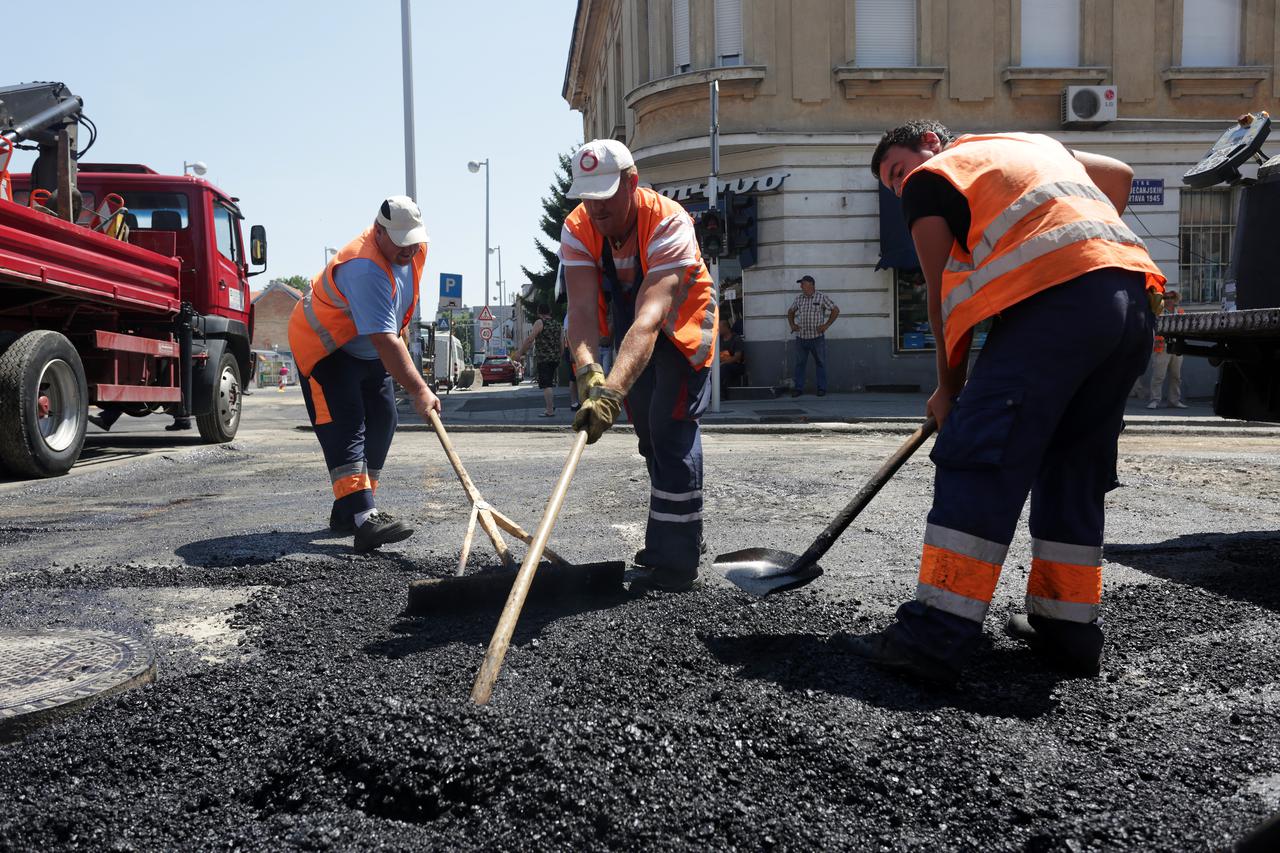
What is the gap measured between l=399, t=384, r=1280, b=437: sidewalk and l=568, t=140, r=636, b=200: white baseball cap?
8.37m

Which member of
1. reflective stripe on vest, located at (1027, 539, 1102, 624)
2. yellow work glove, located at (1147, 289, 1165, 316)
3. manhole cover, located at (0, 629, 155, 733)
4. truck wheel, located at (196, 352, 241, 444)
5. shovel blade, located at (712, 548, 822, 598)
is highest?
yellow work glove, located at (1147, 289, 1165, 316)

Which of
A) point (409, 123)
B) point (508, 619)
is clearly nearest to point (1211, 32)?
point (409, 123)

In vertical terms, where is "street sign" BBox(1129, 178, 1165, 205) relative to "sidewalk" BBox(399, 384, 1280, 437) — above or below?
above

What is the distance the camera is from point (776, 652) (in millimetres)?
2865

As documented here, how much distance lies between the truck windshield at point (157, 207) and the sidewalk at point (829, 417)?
360 cm

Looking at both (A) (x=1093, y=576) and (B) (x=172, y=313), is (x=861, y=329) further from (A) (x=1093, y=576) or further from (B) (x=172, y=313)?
(A) (x=1093, y=576)

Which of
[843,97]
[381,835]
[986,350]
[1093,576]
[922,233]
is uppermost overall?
[843,97]

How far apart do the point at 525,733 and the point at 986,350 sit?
1.52m

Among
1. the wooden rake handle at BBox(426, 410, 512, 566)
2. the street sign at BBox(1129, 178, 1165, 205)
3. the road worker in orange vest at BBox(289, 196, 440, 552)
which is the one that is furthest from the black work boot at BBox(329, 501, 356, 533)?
the street sign at BBox(1129, 178, 1165, 205)

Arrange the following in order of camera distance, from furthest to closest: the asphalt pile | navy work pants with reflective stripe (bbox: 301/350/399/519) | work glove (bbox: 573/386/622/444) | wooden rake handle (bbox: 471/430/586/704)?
navy work pants with reflective stripe (bbox: 301/350/399/519) → work glove (bbox: 573/386/622/444) → wooden rake handle (bbox: 471/430/586/704) → the asphalt pile

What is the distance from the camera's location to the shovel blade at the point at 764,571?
3289 mm

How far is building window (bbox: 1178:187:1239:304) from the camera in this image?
17375mm

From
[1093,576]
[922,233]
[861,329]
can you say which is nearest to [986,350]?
[922,233]

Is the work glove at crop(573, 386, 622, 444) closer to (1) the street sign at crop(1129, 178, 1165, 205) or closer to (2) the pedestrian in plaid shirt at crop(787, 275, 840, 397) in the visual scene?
(2) the pedestrian in plaid shirt at crop(787, 275, 840, 397)
